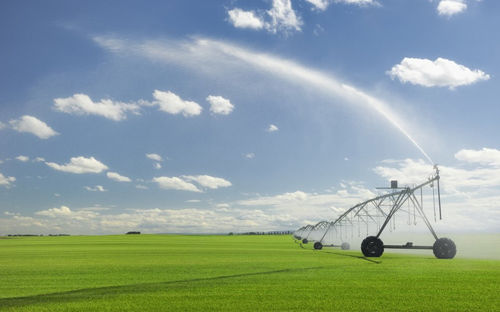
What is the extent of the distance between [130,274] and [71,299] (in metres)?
7.90

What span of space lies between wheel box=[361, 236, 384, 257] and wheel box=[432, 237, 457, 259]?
4013 millimetres

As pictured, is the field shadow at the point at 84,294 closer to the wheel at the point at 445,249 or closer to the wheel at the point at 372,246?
the wheel at the point at 372,246

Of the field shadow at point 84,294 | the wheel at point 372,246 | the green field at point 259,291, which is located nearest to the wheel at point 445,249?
the wheel at point 372,246

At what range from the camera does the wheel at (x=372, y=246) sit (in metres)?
31.7

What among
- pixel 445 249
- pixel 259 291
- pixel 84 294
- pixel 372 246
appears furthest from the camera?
pixel 372 246

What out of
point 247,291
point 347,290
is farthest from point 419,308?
point 247,291

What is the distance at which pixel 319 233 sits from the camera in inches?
2918

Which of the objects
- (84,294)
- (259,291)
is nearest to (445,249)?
(259,291)

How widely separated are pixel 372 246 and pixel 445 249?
17.2ft

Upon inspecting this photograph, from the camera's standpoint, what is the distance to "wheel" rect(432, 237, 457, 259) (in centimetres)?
3003

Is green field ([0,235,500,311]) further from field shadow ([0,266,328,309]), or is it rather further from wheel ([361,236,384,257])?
wheel ([361,236,384,257])

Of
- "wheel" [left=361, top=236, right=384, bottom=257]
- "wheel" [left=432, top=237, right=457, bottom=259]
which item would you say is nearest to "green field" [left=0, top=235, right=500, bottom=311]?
"wheel" [left=432, top=237, right=457, bottom=259]

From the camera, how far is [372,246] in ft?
105

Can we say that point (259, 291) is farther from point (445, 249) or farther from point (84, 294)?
point (445, 249)
